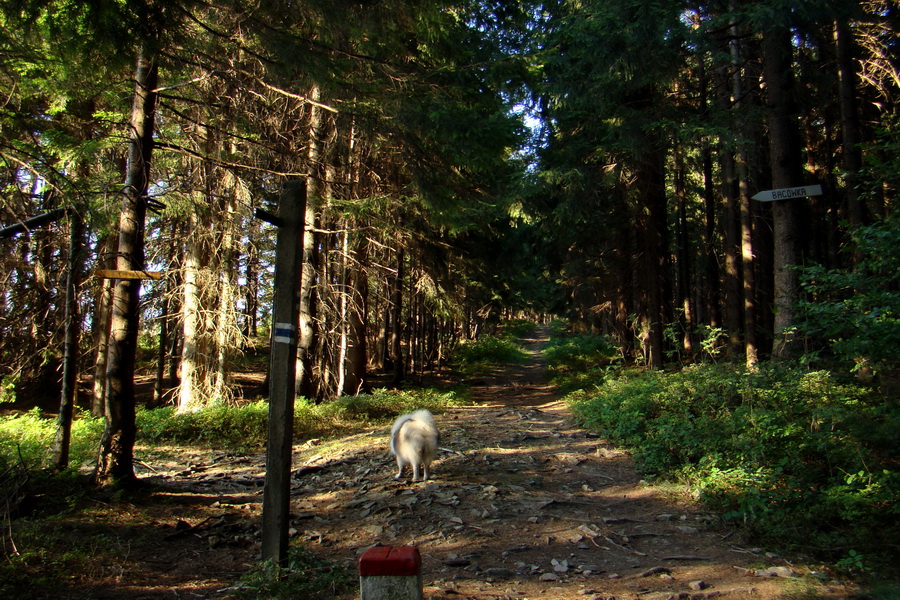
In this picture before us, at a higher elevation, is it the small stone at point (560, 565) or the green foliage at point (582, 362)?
the green foliage at point (582, 362)

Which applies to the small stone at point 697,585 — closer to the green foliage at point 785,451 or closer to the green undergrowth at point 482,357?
the green foliage at point 785,451

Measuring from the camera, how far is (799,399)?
744cm

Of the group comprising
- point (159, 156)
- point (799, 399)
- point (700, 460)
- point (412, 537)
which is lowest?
point (412, 537)

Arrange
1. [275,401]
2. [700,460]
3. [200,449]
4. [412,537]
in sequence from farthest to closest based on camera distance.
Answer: [200,449]
[700,460]
[412,537]
[275,401]

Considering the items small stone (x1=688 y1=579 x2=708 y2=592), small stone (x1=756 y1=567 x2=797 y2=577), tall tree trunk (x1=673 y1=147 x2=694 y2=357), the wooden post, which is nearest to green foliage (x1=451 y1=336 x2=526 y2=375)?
tall tree trunk (x1=673 y1=147 x2=694 y2=357)

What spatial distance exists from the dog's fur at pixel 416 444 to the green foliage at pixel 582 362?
405 inches

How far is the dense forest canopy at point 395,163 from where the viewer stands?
6152 millimetres

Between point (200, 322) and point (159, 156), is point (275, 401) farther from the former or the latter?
point (200, 322)

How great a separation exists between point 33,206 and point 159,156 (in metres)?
5.57

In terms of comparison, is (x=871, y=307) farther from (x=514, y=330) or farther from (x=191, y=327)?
(x=514, y=330)

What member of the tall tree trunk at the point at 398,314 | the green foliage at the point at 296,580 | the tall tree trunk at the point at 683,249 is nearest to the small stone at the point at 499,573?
the green foliage at the point at 296,580

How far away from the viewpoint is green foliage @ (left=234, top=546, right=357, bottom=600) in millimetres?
4020

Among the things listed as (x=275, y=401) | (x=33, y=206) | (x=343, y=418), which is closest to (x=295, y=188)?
(x=275, y=401)

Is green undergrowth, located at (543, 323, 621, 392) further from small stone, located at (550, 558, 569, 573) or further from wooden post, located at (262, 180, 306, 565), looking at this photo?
wooden post, located at (262, 180, 306, 565)
